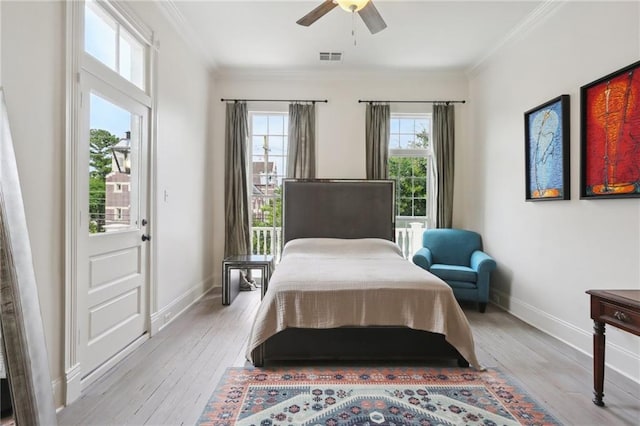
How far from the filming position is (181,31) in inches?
147

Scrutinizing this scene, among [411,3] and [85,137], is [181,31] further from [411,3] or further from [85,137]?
[411,3]

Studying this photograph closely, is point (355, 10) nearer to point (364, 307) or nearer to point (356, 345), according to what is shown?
point (364, 307)

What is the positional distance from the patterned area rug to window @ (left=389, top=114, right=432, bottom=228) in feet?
9.49

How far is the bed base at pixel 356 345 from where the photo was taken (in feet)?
8.52

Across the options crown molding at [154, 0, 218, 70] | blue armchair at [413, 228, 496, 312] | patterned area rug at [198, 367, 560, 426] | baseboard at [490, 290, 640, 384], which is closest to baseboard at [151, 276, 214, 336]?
patterned area rug at [198, 367, 560, 426]

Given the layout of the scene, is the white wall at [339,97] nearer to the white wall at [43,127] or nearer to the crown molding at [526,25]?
the crown molding at [526,25]

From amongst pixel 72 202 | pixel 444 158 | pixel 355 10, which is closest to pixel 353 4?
pixel 355 10

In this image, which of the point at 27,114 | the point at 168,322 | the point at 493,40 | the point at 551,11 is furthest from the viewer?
the point at 493,40

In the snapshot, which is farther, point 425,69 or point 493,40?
point 425,69

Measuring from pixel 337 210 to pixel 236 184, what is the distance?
147cm

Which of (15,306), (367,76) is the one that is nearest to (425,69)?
(367,76)

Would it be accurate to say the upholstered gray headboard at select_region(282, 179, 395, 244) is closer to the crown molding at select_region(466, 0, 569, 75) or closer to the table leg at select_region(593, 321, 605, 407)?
the crown molding at select_region(466, 0, 569, 75)

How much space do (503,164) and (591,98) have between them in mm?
1413

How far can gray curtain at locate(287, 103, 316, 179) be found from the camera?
4938 mm
